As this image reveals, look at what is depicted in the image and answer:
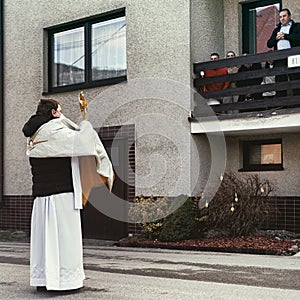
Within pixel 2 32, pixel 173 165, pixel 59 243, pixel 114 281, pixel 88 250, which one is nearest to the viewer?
pixel 59 243

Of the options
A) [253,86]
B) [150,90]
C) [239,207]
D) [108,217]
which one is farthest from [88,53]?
[239,207]

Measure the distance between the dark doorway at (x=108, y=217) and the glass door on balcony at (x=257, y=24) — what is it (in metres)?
3.54

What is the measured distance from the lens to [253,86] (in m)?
12.7

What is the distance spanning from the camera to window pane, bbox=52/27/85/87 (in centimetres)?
1585

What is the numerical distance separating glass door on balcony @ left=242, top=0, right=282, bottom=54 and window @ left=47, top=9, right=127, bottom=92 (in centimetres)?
275

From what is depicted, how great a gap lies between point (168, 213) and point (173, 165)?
116 cm

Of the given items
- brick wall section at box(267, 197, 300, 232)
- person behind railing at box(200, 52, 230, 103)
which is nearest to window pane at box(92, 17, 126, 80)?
person behind railing at box(200, 52, 230, 103)

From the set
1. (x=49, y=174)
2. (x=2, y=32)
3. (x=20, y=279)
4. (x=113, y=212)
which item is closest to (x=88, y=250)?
(x=113, y=212)

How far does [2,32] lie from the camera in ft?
56.5

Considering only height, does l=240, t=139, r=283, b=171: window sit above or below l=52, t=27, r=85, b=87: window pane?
below

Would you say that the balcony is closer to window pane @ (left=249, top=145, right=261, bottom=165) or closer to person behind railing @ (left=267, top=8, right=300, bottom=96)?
person behind railing @ (left=267, top=8, right=300, bottom=96)

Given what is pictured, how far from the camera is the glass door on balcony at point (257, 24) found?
563 inches

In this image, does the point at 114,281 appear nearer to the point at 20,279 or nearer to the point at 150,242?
the point at 20,279

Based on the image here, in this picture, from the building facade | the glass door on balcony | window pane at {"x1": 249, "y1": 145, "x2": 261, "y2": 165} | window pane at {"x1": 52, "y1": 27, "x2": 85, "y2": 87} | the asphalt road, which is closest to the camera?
the asphalt road
